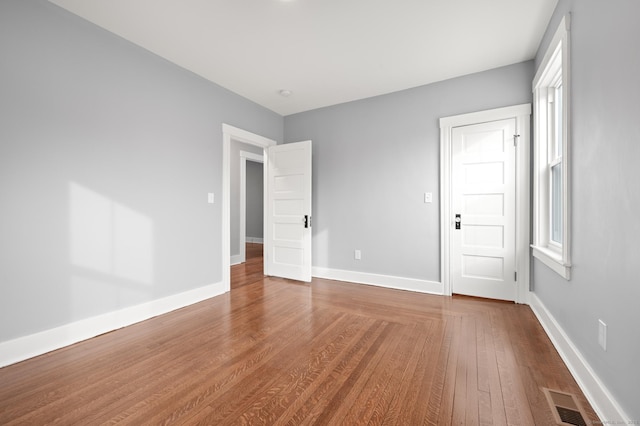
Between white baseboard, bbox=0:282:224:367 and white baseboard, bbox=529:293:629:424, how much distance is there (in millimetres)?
3459

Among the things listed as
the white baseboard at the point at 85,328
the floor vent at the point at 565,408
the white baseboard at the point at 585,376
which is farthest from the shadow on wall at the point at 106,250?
the white baseboard at the point at 585,376

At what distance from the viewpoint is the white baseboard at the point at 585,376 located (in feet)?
4.43

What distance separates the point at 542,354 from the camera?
6.78ft

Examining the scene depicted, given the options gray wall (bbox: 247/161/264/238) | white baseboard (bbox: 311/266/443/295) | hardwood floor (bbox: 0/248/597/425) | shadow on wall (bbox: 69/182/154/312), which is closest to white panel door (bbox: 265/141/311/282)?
white baseboard (bbox: 311/266/443/295)

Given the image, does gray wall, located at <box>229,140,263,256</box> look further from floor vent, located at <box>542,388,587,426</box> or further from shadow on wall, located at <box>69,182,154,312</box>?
floor vent, located at <box>542,388,587,426</box>

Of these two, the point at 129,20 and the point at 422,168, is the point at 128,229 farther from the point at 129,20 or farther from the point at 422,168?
the point at 422,168

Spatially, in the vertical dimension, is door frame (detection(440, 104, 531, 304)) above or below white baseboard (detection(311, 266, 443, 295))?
above

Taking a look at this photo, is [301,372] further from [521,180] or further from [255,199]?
[255,199]

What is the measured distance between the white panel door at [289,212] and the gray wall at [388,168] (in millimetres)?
367

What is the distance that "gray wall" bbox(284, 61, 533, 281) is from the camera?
11.3 ft

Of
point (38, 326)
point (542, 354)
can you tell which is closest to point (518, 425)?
point (542, 354)

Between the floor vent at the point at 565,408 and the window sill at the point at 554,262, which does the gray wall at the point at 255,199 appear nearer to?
the window sill at the point at 554,262

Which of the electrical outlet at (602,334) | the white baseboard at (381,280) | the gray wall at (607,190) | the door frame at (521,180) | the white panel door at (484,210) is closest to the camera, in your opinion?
the gray wall at (607,190)

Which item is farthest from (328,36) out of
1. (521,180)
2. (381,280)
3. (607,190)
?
(381,280)
